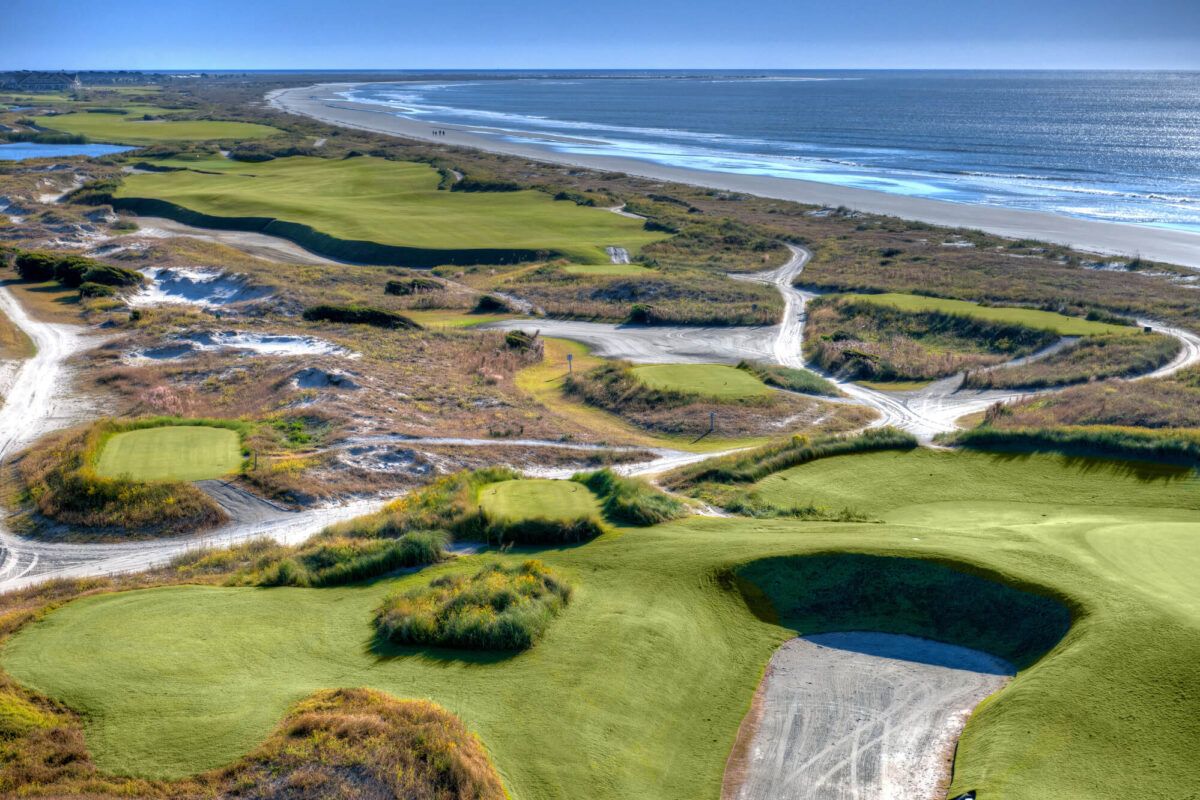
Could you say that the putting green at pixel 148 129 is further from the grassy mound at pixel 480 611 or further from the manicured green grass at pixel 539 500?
the grassy mound at pixel 480 611

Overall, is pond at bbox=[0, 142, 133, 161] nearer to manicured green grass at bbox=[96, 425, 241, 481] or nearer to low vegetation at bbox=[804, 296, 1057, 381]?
low vegetation at bbox=[804, 296, 1057, 381]

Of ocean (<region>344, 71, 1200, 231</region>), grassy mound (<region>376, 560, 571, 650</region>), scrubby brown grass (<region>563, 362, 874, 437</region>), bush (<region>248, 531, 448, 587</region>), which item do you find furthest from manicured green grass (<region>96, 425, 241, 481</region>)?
ocean (<region>344, 71, 1200, 231</region>)

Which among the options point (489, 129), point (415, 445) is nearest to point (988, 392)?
point (415, 445)

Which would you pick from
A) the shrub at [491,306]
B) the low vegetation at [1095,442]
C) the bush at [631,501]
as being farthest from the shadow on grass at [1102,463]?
the shrub at [491,306]

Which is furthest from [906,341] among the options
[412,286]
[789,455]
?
[412,286]

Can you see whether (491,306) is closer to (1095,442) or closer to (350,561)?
(350,561)

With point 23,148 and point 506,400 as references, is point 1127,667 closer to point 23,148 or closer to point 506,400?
point 506,400
